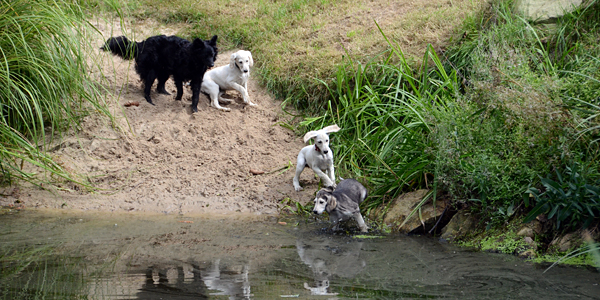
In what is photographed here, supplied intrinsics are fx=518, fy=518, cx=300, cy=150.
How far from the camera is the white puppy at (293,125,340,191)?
18.0 ft

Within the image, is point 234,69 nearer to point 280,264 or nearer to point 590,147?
point 280,264

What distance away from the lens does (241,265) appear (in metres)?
3.83

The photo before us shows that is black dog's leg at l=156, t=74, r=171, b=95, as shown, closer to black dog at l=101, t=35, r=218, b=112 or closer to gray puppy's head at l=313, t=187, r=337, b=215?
black dog at l=101, t=35, r=218, b=112

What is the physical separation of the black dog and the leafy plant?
4476mm

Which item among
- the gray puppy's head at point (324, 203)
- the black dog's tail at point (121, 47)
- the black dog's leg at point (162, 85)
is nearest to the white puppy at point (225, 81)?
the black dog's leg at point (162, 85)

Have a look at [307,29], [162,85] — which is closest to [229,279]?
[162,85]

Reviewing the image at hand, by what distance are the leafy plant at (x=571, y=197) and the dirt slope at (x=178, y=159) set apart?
8.51ft

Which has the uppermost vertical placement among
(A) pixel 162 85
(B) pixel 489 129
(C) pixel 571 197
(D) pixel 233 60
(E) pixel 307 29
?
(B) pixel 489 129

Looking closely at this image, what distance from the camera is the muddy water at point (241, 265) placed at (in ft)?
10.5

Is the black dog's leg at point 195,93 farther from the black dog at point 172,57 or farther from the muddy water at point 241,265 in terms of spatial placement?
the muddy water at point 241,265

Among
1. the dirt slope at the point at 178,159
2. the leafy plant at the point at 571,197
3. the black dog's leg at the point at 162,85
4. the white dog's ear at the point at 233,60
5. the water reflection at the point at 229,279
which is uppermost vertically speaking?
the leafy plant at the point at 571,197

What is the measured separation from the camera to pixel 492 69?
16.3 feet

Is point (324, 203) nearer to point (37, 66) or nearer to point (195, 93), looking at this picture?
point (195, 93)

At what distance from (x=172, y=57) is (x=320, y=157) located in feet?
8.89
